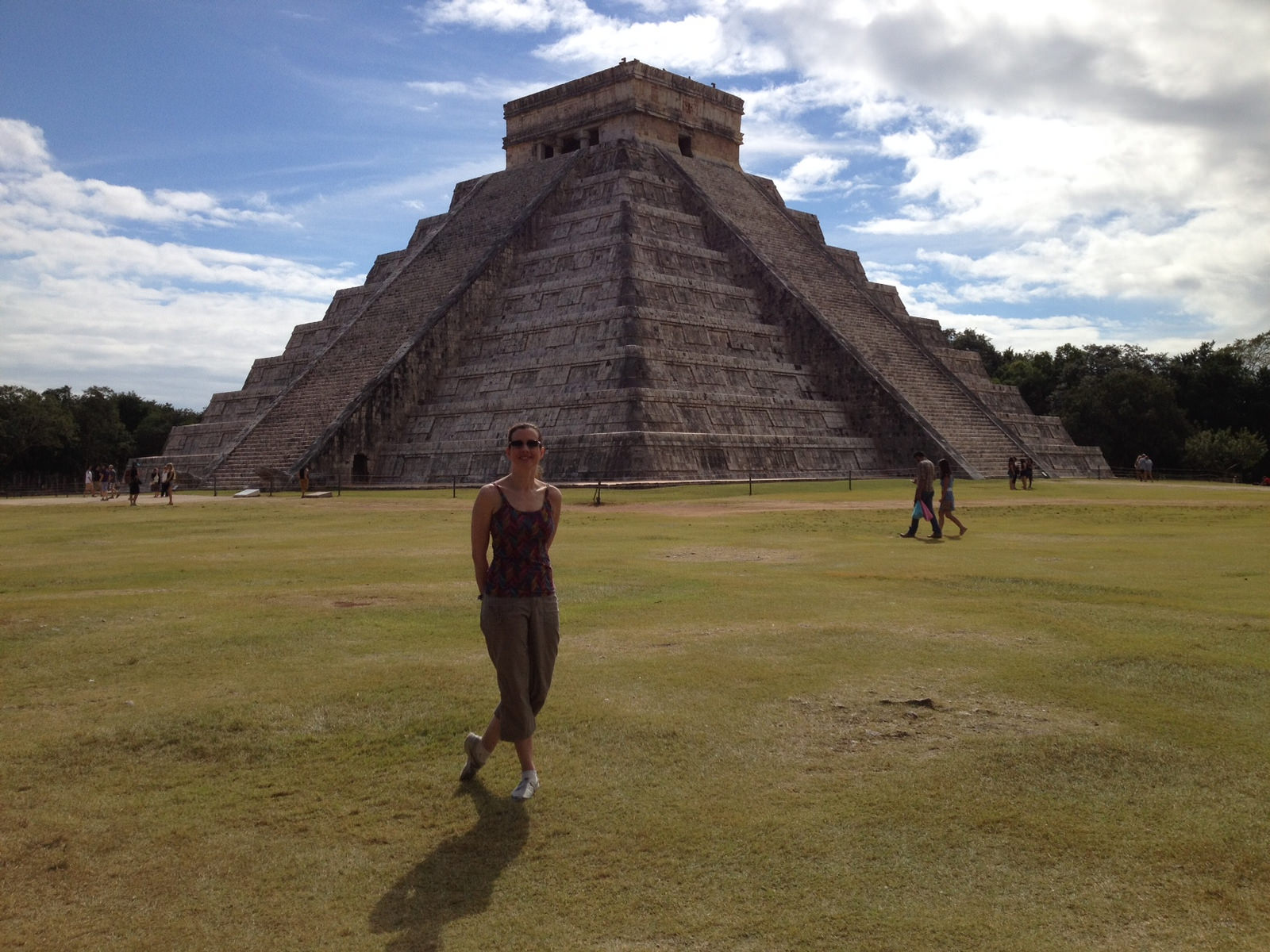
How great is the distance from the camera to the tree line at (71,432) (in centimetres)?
5806

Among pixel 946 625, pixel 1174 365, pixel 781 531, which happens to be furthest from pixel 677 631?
pixel 1174 365

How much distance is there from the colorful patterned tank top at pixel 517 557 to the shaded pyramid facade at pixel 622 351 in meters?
22.9

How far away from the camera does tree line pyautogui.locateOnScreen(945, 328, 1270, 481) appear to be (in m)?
51.2

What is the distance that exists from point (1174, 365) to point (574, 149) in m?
39.2

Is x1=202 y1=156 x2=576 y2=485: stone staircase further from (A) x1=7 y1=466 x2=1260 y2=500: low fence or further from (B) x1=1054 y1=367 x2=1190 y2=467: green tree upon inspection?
(B) x1=1054 y1=367 x2=1190 y2=467: green tree

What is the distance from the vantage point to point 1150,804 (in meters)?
4.93

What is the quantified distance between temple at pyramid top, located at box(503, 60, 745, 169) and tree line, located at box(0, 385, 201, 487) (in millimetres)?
28186

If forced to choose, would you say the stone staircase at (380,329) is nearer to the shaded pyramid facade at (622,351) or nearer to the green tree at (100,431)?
the shaded pyramid facade at (622,351)

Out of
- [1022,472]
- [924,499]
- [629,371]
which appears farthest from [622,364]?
[924,499]

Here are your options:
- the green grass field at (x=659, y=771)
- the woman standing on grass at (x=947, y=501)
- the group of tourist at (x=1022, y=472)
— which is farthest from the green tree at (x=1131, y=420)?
the green grass field at (x=659, y=771)

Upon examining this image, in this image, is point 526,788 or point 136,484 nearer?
point 526,788

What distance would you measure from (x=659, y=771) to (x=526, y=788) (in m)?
0.69

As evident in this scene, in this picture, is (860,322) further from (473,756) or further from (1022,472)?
(473,756)

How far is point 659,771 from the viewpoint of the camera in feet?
18.0
